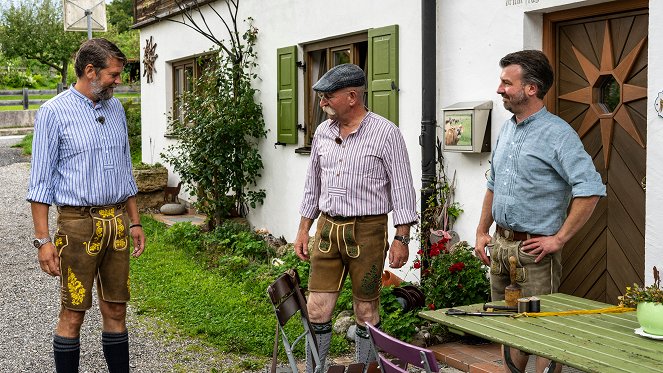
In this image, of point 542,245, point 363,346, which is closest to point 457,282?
point 363,346

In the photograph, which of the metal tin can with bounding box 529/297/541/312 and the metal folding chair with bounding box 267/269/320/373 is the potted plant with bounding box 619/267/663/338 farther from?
the metal folding chair with bounding box 267/269/320/373

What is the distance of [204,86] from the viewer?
11148 millimetres

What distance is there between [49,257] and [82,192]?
36cm

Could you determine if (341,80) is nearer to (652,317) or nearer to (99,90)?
(99,90)

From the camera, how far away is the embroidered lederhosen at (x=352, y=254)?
15.7 ft

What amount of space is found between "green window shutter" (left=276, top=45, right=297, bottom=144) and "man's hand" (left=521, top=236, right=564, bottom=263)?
561 centimetres

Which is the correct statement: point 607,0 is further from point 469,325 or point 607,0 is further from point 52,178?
point 52,178

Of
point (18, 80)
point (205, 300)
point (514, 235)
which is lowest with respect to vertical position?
point (205, 300)

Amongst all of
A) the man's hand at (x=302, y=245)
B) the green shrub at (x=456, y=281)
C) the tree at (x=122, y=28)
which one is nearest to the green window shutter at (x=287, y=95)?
the green shrub at (x=456, y=281)

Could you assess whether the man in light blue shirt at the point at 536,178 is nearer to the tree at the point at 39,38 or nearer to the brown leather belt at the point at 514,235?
the brown leather belt at the point at 514,235

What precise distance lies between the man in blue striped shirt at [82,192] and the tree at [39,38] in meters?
43.0

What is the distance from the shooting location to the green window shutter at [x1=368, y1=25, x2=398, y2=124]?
7.75 m

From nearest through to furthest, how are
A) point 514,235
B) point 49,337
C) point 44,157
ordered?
point 514,235 → point 44,157 → point 49,337

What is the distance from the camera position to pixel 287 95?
987 cm
